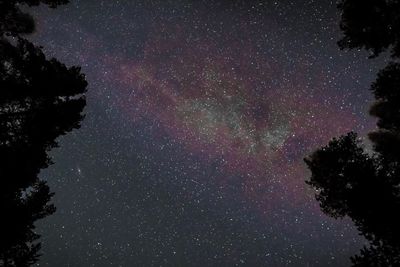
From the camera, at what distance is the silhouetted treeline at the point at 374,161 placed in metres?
6.70

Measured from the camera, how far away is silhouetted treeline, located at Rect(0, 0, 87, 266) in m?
7.73

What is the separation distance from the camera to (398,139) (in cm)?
740

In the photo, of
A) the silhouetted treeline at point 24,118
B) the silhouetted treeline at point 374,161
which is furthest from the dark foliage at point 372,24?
the silhouetted treeline at point 24,118

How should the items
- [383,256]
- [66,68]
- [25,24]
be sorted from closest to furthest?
[383,256] < [25,24] < [66,68]

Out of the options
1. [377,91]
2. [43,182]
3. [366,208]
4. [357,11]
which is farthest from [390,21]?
[43,182]

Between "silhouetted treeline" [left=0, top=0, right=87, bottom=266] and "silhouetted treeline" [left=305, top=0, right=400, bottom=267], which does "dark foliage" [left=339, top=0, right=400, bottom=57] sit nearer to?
"silhouetted treeline" [left=305, top=0, right=400, bottom=267]

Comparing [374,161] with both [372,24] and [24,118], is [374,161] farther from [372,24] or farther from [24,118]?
[24,118]

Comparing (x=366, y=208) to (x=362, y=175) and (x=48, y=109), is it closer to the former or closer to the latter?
(x=362, y=175)

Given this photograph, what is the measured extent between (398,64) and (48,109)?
7.97 metres

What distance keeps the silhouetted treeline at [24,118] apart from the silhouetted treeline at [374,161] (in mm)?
6611

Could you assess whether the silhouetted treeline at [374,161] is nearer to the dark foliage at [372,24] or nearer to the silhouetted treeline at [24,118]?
the dark foliage at [372,24]

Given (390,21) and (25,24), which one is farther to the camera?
(25,24)

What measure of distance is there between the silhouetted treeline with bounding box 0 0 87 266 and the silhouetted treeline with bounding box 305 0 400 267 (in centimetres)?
661

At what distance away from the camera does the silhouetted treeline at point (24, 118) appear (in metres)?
7.73
